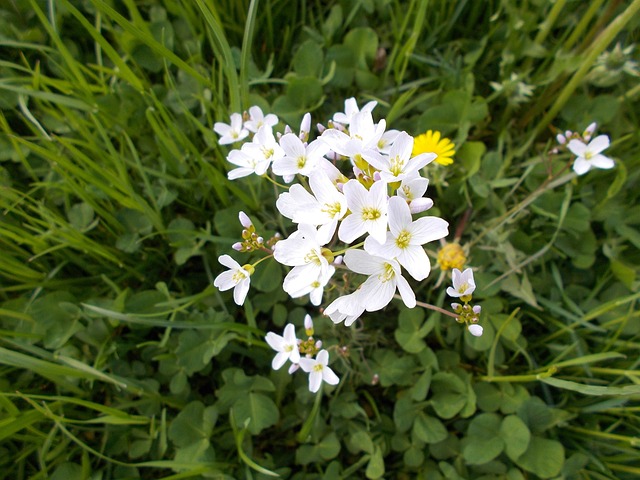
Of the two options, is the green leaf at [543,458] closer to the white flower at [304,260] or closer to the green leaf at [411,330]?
the green leaf at [411,330]

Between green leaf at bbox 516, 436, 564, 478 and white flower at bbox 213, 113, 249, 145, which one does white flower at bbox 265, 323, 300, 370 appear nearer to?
white flower at bbox 213, 113, 249, 145

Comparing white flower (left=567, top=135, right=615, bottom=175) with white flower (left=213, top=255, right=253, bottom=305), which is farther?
white flower (left=567, top=135, right=615, bottom=175)

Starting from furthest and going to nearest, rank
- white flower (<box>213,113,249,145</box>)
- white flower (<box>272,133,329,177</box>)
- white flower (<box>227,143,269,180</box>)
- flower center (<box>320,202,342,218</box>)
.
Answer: white flower (<box>213,113,249,145</box>)
white flower (<box>227,143,269,180</box>)
white flower (<box>272,133,329,177</box>)
flower center (<box>320,202,342,218</box>)

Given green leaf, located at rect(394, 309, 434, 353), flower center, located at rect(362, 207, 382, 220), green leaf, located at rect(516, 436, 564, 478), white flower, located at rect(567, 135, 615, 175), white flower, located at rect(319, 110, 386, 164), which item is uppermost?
white flower, located at rect(319, 110, 386, 164)

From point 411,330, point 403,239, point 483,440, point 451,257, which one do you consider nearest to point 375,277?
point 403,239

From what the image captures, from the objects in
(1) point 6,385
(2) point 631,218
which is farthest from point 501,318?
(1) point 6,385

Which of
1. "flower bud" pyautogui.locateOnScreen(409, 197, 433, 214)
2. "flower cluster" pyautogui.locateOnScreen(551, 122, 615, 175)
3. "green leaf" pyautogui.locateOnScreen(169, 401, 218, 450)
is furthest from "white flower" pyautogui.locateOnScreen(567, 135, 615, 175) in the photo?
"green leaf" pyautogui.locateOnScreen(169, 401, 218, 450)

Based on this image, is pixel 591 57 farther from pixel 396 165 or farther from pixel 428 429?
pixel 428 429
